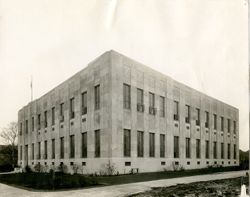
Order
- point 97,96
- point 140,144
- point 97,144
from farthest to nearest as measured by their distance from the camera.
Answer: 1. point 140,144
2. point 97,144
3. point 97,96

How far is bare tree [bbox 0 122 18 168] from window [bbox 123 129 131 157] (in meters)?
5.22

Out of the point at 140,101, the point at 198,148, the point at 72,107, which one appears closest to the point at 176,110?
the point at 140,101

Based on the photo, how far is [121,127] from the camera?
1609 centimetres

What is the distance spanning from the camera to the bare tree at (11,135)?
11.0 m

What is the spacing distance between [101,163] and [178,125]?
4.39 metres

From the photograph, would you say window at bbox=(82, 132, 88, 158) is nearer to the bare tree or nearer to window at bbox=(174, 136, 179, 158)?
the bare tree

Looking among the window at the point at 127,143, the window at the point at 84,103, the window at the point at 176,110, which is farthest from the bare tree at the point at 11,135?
the window at the point at 176,110

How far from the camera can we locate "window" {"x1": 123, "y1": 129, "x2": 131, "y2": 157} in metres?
16.4

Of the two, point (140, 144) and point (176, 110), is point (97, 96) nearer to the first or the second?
point (140, 144)

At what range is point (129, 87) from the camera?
15664 millimetres

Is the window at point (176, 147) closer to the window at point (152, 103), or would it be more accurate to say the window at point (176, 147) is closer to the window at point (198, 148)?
the window at point (198, 148)

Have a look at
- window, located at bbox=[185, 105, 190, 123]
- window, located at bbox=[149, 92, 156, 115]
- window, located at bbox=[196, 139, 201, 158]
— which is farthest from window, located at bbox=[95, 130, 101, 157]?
window, located at bbox=[196, 139, 201, 158]

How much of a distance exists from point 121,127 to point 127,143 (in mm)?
1068

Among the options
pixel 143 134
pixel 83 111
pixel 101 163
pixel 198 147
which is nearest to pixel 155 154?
pixel 143 134
